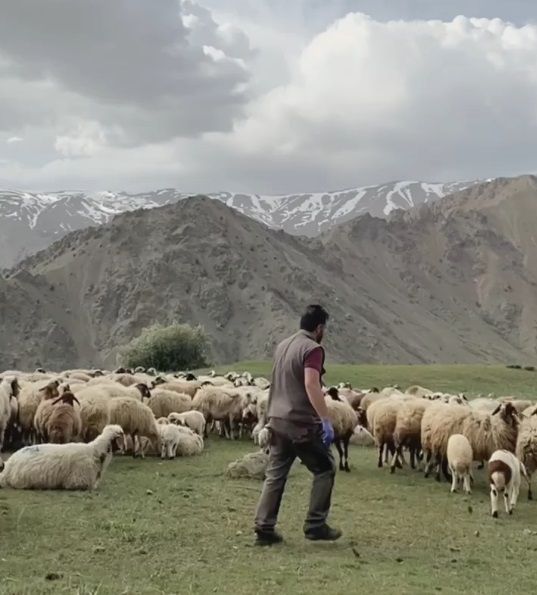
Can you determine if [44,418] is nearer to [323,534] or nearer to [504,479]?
[323,534]

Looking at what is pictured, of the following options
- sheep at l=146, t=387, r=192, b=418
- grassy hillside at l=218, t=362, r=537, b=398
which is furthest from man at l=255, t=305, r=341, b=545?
grassy hillside at l=218, t=362, r=537, b=398

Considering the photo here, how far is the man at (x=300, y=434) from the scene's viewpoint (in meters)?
8.81

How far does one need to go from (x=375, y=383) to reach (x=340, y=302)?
100m

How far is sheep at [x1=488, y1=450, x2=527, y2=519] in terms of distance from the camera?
11.5m

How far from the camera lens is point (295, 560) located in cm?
822

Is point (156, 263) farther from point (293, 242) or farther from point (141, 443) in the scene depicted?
point (141, 443)

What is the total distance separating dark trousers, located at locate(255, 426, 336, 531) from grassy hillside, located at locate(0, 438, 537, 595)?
380 millimetres

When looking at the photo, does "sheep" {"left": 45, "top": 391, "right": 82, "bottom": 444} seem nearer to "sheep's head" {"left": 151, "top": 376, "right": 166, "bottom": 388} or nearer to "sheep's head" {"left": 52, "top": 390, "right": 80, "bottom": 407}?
"sheep's head" {"left": 52, "top": 390, "right": 80, "bottom": 407}

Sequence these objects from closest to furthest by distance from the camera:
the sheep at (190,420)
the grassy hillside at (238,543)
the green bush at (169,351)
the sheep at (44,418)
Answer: the grassy hillside at (238,543)
the sheep at (44,418)
the sheep at (190,420)
the green bush at (169,351)

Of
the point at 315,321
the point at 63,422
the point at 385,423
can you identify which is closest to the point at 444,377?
the point at 385,423

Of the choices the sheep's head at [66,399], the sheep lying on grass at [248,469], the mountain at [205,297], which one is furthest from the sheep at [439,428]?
the mountain at [205,297]

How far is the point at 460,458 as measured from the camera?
531 inches

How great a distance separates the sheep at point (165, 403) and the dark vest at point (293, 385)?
11543 mm

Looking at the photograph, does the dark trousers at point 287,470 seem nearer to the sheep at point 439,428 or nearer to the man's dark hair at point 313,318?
the man's dark hair at point 313,318
